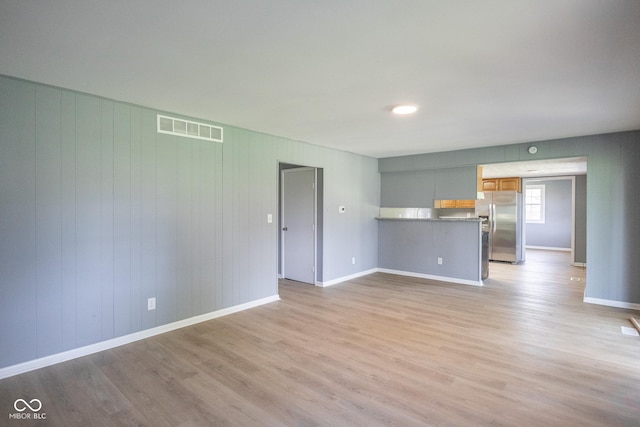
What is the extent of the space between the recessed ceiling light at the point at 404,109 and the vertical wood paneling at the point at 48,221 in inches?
118

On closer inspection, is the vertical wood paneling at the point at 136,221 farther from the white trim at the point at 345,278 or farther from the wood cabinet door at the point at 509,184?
the wood cabinet door at the point at 509,184

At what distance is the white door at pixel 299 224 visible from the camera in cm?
562

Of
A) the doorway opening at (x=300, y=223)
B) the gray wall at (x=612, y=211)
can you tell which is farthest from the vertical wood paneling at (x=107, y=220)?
the gray wall at (x=612, y=211)

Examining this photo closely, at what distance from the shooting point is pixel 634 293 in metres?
4.28

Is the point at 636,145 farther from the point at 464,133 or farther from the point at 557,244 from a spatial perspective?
the point at 557,244

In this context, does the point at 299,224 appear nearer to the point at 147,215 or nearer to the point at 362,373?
the point at 147,215

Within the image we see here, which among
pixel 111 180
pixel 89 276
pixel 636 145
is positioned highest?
pixel 636 145

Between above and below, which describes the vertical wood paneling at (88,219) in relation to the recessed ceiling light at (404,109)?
below

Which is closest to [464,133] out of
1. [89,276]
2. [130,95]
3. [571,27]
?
[571,27]

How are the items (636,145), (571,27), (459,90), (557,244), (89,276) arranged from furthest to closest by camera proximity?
(557,244) → (636,145) → (89,276) → (459,90) → (571,27)

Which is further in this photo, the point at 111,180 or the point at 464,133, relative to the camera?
the point at 464,133

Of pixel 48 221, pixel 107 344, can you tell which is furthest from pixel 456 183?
pixel 48 221

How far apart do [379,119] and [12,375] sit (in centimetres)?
400

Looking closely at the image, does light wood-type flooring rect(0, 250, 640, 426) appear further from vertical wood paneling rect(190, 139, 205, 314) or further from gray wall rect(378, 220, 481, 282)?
gray wall rect(378, 220, 481, 282)
